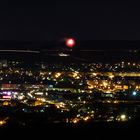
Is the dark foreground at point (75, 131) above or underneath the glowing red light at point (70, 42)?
underneath

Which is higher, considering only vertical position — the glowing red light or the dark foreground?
the glowing red light

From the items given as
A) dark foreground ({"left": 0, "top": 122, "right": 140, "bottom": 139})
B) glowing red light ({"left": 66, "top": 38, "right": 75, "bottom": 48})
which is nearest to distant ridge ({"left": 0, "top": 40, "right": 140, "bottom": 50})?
→ glowing red light ({"left": 66, "top": 38, "right": 75, "bottom": 48})

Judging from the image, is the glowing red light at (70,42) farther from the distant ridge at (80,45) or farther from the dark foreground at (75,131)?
the dark foreground at (75,131)

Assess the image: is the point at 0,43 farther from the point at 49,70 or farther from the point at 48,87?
the point at 48,87

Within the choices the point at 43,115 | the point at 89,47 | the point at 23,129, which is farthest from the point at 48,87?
the point at 23,129

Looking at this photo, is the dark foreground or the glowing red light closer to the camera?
the dark foreground

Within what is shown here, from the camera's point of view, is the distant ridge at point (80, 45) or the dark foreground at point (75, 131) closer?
the dark foreground at point (75, 131)

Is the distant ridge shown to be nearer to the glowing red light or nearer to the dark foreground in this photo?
the glowing red light

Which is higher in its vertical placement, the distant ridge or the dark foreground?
the distant ridge

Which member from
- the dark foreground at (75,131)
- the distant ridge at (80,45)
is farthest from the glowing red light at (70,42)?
the dark foreground at (75,131)

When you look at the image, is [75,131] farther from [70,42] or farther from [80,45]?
[70,42]

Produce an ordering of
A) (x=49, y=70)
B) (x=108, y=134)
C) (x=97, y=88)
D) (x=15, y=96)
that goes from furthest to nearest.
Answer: (x=49, y=70)
(x=97, y=88)
(x=15, y=96)
(x=108, y=134)
